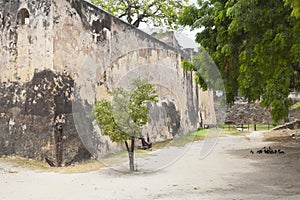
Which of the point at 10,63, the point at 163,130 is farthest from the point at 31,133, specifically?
the point at 163,130

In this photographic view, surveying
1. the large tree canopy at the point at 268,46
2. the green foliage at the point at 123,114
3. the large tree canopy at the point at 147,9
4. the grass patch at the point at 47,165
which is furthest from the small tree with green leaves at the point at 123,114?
the large tree canopy at the point at 147,9

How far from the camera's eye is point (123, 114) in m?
6.81

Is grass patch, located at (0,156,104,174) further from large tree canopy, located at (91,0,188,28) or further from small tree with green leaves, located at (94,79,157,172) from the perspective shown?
large tree canopy, located at (91,0,188,28)

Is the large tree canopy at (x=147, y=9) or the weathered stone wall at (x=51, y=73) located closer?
the weathered stone wall at (x=51, y=73)

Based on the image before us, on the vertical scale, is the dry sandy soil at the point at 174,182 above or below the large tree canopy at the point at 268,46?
below

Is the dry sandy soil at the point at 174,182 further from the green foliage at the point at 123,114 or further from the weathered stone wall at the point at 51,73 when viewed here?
the weathered stone wall at the point at 51,73

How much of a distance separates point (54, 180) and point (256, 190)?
3657mm

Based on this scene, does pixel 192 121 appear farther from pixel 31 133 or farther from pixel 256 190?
pixel 256 190

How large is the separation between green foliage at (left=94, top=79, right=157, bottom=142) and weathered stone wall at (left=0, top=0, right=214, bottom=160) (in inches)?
61.3

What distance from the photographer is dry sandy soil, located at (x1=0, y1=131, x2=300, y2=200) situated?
5.06 m

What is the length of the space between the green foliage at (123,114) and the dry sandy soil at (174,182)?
2.83 feet

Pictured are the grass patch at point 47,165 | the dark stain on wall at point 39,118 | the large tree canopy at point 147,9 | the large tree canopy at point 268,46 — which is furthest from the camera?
the large tree canopy at point 147,9

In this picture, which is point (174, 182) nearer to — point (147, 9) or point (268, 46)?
point (268, 46)

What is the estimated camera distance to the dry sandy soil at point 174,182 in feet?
16.6
